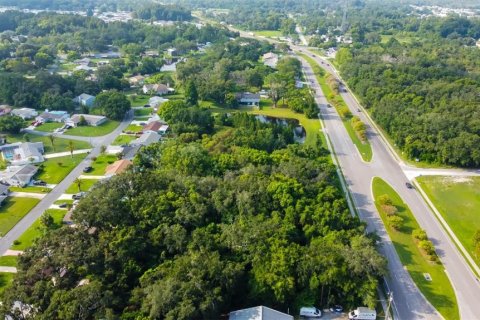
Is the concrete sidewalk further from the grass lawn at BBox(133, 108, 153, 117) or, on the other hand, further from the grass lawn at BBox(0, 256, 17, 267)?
the grass lawn at BBox(0, 256, 17, 267)

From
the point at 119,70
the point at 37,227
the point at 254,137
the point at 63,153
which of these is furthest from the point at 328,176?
the point at 119,70

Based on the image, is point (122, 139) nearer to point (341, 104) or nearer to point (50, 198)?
point (50, 198)

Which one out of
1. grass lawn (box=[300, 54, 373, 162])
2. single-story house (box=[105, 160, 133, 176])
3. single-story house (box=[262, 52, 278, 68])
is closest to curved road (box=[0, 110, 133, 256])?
single-story house (box=[105, 160, 133, 176])

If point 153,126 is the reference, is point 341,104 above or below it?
above

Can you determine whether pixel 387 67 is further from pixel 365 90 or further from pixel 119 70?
pixel 119 70

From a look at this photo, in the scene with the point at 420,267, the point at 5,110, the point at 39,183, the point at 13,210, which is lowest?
the point at 420,267

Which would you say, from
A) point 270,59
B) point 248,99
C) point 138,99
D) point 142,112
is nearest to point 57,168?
point 142,112

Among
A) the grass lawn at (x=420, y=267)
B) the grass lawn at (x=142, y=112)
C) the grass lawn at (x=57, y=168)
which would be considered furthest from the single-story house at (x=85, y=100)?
the grass lawn at (x=420, y=267)
